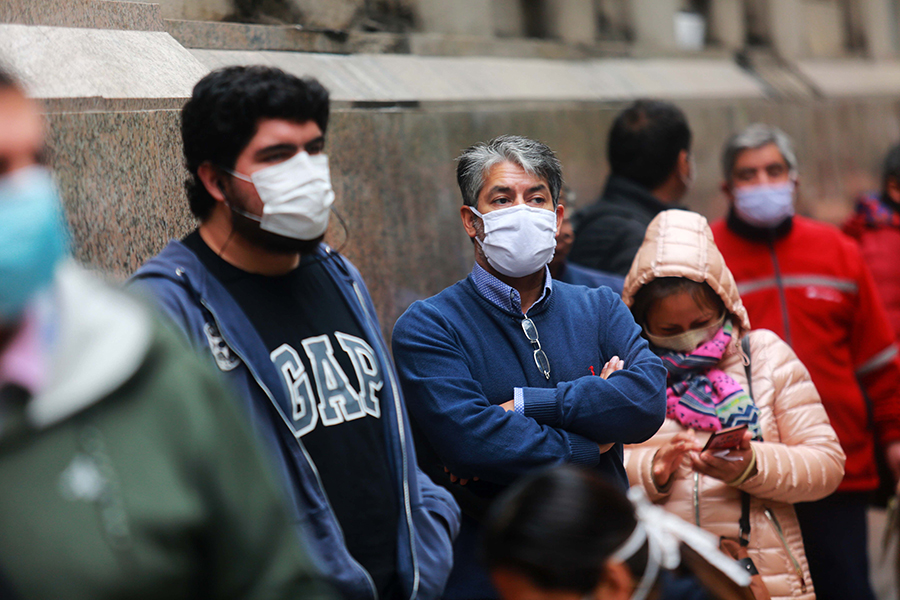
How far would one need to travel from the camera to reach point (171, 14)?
3.95m

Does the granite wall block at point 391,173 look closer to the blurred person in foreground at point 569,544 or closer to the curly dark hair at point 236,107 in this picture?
the curly dark hair at point 236,107

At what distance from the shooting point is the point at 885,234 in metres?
4.93

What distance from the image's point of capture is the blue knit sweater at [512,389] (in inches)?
101

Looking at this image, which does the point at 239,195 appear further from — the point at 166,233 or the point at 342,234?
the point at 342,234

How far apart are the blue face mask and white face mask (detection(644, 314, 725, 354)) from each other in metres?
2.23

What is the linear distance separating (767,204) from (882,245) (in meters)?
1.19

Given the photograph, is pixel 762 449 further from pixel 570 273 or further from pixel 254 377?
pixel 254 377

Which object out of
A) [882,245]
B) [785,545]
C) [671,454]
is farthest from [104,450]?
[882,245]

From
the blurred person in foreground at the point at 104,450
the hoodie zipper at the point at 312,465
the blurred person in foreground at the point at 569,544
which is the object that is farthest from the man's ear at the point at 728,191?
the blurred person in foreground at the point at 104,450

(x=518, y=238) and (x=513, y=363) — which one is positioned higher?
(x=518, y=238)

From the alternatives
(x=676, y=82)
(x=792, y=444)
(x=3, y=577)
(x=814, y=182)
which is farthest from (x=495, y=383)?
(x=814, y=182)

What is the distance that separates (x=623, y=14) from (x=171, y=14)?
14.7 ft

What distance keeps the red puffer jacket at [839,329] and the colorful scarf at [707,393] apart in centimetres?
94

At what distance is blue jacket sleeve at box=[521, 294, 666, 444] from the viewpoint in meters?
2.57
